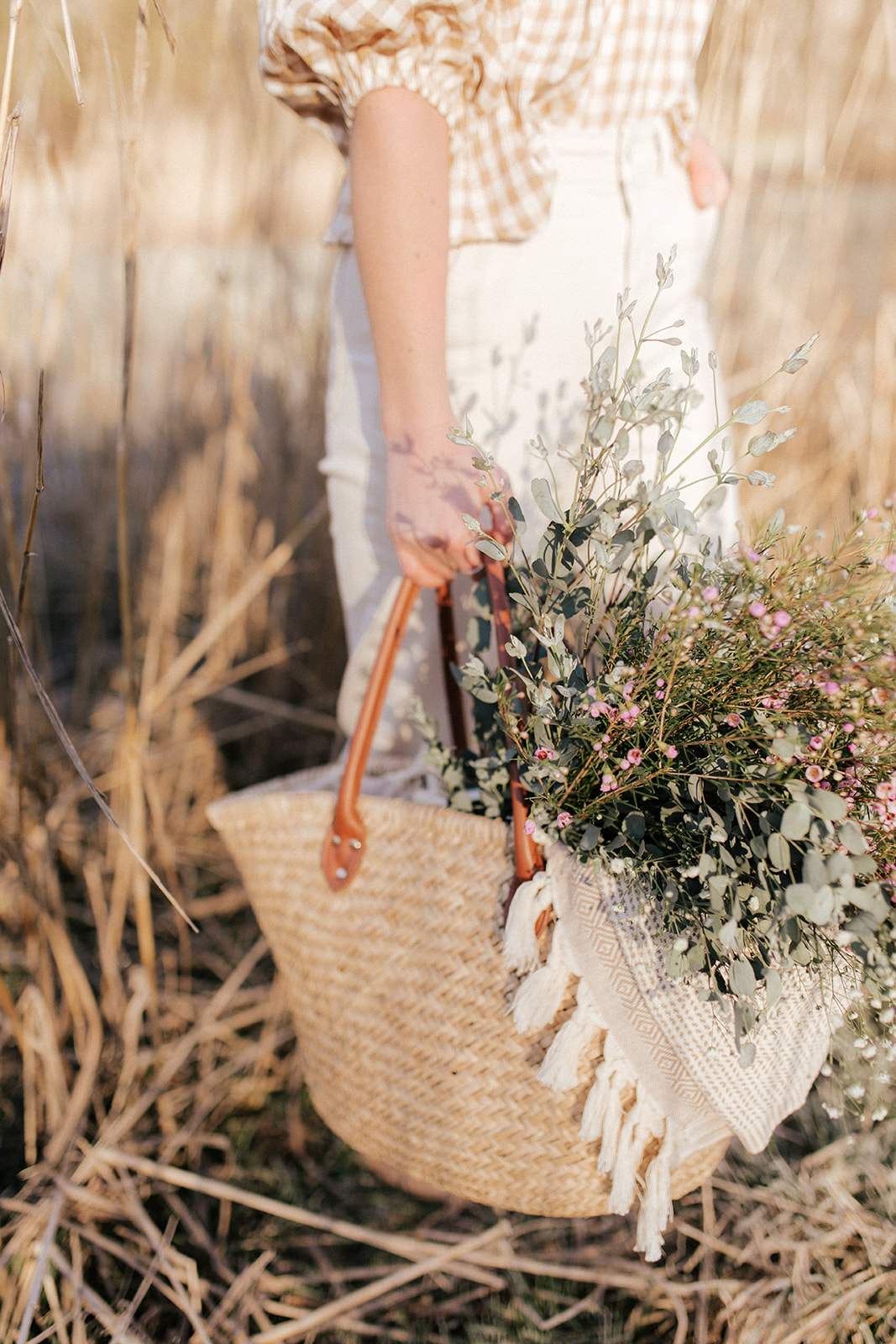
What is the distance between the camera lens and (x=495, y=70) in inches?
24.3

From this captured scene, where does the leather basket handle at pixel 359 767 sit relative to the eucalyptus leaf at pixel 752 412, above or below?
below

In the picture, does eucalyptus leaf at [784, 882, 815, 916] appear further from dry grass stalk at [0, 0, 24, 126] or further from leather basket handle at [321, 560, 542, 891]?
dry grass stalk at [0, 0, 24, 126]

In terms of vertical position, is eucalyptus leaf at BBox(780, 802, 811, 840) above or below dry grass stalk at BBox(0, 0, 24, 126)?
below

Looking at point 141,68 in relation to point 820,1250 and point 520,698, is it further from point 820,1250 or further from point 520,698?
point 820,1250

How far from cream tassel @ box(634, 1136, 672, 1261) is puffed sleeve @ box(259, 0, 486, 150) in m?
0.78

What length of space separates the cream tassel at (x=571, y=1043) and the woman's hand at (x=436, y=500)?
0.33 meters

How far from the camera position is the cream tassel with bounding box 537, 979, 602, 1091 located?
0.58m

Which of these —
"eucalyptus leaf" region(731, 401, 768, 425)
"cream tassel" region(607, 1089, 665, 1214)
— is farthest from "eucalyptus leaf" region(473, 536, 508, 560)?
"cream tassel" region(607, 1089, 665, 1214)

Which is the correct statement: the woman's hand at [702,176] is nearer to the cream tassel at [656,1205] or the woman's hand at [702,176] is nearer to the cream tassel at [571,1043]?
the cream tassel at [571,1043]

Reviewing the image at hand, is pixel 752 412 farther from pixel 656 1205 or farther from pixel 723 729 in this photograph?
pixel 656 1205

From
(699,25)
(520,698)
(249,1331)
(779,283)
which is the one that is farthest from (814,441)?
(249,1331)

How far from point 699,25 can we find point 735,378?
939 mm

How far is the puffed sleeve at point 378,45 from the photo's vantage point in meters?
0.55

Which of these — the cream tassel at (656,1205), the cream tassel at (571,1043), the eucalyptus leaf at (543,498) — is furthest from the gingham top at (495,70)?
the cream tassel at (656,1205)
